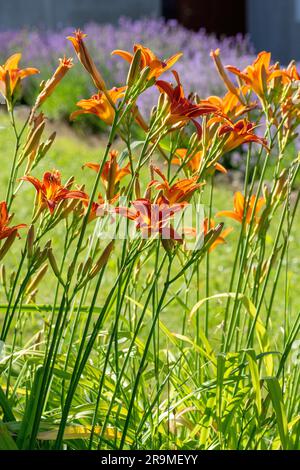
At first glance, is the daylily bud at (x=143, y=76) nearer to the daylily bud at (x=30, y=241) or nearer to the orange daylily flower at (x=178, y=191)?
the orange daylily flower at (x=178, y=191)

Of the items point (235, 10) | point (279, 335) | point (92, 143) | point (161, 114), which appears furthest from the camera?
point (235, 10)

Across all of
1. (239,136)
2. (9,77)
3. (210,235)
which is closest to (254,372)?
(210,235)

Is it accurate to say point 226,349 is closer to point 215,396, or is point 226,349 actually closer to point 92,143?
point 215,396

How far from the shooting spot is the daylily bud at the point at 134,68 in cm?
138

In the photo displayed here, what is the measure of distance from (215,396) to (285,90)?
61 cm

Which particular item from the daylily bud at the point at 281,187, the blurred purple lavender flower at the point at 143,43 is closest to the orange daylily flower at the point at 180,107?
the daylily bud at the point at 281,187

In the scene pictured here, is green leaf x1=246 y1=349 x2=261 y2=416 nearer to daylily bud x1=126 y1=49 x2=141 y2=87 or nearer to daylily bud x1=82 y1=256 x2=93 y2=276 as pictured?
daylily bud x1=82 y1=256 x2=93 y2=276

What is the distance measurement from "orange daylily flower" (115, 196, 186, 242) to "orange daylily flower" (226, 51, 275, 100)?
0.44 metres

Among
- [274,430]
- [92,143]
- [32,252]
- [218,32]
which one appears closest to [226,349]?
[274,430]

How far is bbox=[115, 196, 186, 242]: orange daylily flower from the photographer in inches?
54.9

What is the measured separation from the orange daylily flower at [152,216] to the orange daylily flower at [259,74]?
1.45ft

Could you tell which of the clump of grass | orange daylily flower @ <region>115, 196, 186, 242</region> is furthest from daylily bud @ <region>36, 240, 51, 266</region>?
orange daylily flower @ <region>115, 196, 186, 242</region>

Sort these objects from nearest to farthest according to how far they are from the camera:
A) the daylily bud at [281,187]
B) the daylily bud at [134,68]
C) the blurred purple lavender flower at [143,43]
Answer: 1. the daylily bud at [134,68]
2. the daylily bud at [281,187]
3. the blurred purple lavender flower at [143,43]
